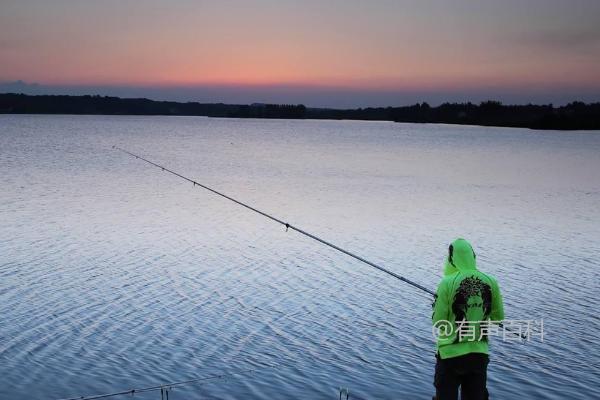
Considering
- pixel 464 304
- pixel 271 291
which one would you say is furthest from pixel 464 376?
pixel 271 291

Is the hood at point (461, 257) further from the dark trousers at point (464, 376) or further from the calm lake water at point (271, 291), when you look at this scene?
the calm lake water at point (271, 291)

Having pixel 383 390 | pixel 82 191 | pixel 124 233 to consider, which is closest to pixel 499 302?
pixel 383 390

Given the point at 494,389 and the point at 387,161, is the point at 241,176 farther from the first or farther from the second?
the point at 494,389

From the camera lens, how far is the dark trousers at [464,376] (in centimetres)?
545

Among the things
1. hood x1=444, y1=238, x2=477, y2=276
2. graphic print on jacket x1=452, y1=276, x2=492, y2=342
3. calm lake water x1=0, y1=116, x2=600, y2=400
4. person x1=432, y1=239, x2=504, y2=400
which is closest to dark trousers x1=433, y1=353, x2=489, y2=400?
person x1=432, y1=239, x2=504, y2=400

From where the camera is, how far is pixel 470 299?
5.30 metres

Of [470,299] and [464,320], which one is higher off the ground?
[470,299]

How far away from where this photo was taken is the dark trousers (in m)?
5.45

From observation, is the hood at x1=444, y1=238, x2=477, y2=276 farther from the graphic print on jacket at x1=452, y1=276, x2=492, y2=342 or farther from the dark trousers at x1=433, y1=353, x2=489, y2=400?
the dark trousers at x1=433, y1=353, x2=489, y2=400

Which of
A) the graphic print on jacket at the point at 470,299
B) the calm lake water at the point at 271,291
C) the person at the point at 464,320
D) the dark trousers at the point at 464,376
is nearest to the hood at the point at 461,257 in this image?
the person at the point at 464,320

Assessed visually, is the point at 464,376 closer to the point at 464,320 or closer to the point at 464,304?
the point at 464,320

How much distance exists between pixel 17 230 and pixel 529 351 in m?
18.0

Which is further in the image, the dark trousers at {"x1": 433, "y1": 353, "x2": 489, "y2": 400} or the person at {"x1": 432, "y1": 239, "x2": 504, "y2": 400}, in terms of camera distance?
the dark trousers at {"x1": 433, "y1": 353, "x2": 489, "y2": 400}

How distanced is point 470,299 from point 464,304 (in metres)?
0.07
